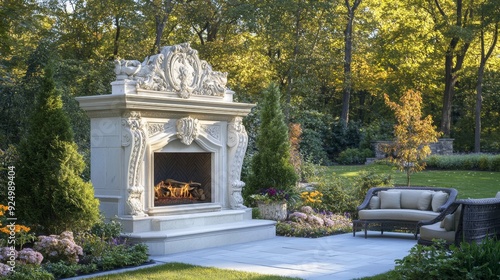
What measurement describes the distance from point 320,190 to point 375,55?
21305 millimetres

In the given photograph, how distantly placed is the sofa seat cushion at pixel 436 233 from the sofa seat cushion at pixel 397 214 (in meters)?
2.16

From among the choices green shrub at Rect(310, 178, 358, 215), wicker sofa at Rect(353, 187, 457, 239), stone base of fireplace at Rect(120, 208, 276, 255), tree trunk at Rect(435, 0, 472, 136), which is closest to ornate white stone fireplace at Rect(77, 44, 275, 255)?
stone base of fireplace at Rect(120, 208, 276, 255)

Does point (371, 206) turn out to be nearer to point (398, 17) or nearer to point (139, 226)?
point (139, 226)

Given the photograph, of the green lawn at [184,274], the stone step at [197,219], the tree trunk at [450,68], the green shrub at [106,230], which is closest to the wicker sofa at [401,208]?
the stone step at [197,219]

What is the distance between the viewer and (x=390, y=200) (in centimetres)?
1252

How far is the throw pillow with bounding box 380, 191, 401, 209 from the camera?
1248cm

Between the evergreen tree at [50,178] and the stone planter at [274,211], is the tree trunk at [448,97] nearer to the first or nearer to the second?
the stone planter at [274,211]

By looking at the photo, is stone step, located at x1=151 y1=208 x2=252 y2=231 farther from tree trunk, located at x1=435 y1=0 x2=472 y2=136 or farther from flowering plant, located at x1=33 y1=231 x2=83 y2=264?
tree trunk, located at x1=435 y1=0 x2=472 y2=136

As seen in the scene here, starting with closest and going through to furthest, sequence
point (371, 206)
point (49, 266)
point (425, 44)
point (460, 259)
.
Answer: point (460, 259), point (49, 266), point (371, 206), point (425, 44)

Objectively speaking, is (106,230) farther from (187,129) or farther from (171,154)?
(187,129)

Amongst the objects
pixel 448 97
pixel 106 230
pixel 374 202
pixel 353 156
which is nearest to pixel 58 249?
pixel 106 230

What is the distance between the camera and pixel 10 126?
14.7 m

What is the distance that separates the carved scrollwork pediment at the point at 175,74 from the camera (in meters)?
10.7

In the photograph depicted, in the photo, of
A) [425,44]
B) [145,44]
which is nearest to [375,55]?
[425,44]
